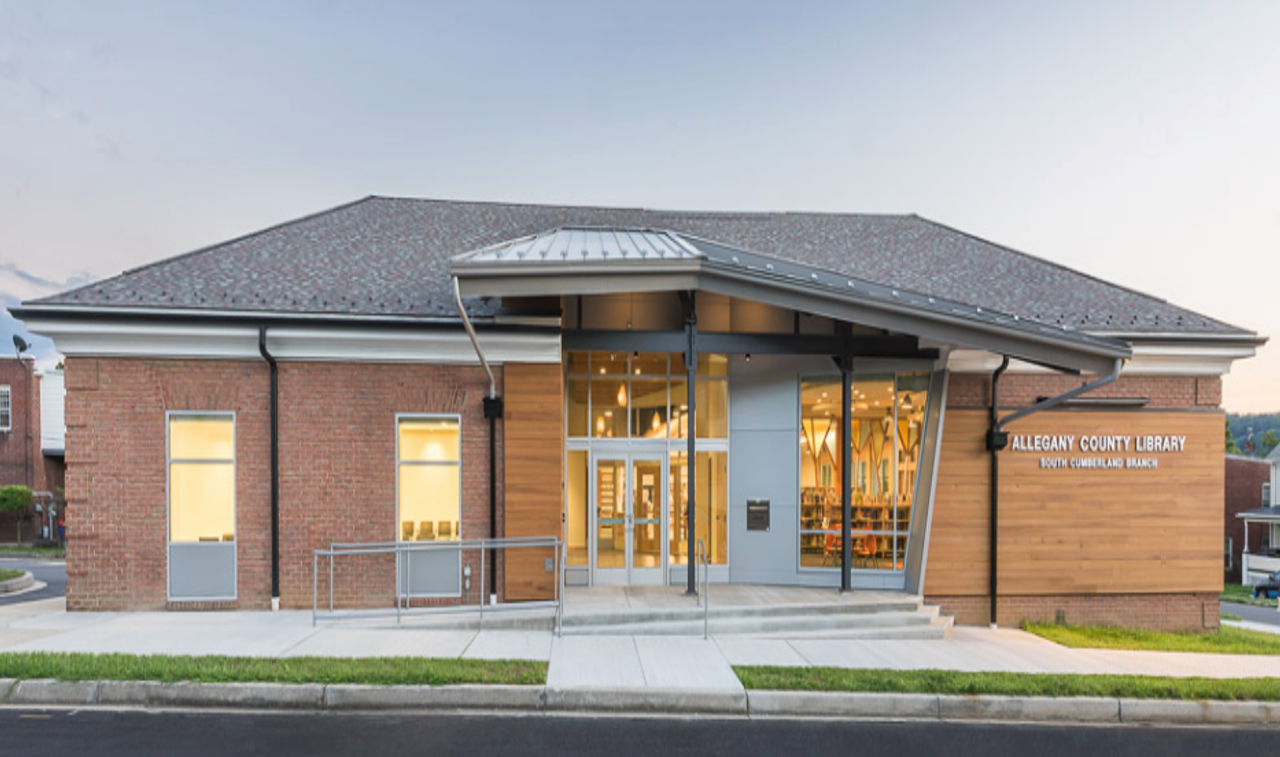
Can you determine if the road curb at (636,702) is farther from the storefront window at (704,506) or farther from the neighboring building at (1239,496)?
the neighboring building at (1239,496)

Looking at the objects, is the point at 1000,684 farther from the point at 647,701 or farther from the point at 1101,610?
the point at 1101,610

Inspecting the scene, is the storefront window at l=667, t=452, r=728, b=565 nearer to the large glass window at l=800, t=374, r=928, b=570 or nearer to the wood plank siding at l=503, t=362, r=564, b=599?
the large glass window at l=800, t=374, r=928, b=570

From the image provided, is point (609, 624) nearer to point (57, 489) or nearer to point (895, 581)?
point (895, 581)

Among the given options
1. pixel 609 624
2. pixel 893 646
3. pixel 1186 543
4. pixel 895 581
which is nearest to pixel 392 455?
pixel 609 624

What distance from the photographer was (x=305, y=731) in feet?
21.1

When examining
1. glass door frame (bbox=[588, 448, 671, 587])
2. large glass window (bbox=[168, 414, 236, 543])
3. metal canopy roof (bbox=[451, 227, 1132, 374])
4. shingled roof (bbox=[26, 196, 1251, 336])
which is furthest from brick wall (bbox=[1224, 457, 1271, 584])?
large glass window (bbox=[168, 414, 236, 543])

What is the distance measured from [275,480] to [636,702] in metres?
6.46

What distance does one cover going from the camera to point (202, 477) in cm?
1058

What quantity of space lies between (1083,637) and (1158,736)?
4242 mm

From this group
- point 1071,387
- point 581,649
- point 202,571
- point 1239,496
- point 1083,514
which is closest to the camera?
point 581,649

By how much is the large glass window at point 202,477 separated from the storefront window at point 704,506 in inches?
266

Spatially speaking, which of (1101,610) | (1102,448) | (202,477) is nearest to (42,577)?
(202,477)

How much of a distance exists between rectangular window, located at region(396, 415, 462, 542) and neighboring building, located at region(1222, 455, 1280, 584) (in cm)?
5892

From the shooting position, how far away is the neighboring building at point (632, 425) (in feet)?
33.6
